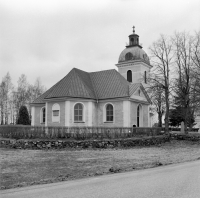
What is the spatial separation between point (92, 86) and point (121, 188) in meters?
26.6

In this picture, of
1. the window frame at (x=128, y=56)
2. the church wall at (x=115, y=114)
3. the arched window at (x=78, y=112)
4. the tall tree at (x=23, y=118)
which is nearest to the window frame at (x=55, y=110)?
the arched window at (x=78, y=112)

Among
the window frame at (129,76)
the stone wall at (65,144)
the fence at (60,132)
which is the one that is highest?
the window frame at (129,76)

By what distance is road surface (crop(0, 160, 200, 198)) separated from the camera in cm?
673

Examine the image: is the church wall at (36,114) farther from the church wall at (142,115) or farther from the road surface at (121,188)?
the road surface at (121,188)

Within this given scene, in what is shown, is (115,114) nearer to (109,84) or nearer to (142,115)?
(109,84)

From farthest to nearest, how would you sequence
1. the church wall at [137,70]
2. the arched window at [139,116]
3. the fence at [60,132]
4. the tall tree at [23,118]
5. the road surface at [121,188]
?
the church wall at [137,70] → the tall tree at [23,118] → the arched window at [139,116] → the fence at [60,132] → the road surface at [121,188]

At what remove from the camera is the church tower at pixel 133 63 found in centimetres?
4219

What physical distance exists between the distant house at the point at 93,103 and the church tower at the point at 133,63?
854 centimetres

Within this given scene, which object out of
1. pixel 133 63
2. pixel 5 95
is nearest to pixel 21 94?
pixel 5 95

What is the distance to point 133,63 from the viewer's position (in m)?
42.7

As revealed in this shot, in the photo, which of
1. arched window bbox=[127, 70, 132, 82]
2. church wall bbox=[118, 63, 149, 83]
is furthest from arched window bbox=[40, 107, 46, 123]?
church wall bbox=[118, 63, 149, 83]

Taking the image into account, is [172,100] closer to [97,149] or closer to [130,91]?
[130,91]

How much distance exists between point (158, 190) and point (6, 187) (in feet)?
14.1

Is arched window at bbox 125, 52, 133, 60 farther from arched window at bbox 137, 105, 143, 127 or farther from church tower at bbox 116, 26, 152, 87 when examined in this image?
arched window at bbox 137, 105, 143, 127
